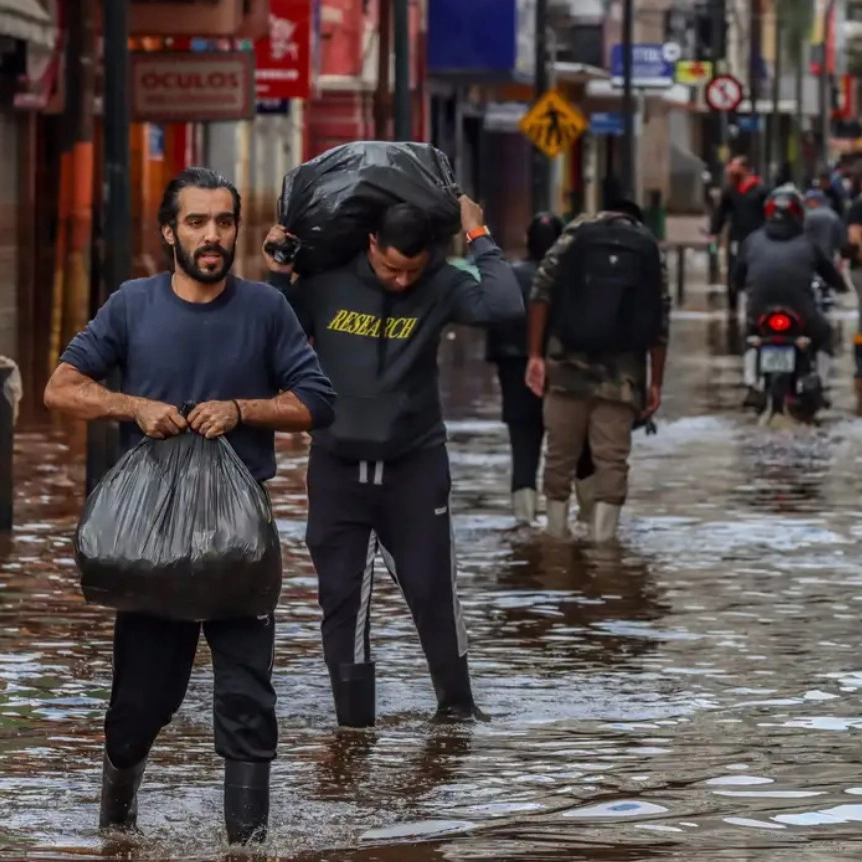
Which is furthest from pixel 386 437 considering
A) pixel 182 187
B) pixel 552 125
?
pixel 552 125

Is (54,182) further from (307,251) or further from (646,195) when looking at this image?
(646,195)

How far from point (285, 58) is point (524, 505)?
69.6ft

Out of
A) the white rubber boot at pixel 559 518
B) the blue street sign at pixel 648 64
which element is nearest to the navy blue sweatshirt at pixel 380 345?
the white rubber boot at pixel 559 518

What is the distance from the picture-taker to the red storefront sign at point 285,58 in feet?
124

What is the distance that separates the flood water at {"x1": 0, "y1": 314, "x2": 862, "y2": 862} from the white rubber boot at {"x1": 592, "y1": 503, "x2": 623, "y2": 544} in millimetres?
172

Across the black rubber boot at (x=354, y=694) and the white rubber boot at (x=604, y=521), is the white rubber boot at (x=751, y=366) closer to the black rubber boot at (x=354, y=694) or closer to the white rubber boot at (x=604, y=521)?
the white rubber boot at (x=604, y=521)

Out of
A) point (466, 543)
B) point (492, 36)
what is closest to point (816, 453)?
point (466, 543)

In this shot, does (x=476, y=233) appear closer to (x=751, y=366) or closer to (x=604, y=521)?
(x=604, y=521)

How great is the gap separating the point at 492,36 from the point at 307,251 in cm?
4408

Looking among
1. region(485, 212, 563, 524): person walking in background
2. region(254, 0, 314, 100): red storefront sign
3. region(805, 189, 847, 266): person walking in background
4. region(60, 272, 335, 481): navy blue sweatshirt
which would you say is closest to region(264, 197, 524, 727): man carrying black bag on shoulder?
region(60, 272, 335, 481): navy blue sweatshirt

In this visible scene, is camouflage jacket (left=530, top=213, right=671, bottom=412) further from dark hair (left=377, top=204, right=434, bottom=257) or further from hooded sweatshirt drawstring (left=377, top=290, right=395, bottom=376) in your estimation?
dark hair (left=377, top=204, right=434, bottom=257)

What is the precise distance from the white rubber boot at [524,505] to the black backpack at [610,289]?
4.65 feet

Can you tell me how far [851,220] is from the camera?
28.2 metres

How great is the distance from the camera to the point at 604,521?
1638 centimetres
